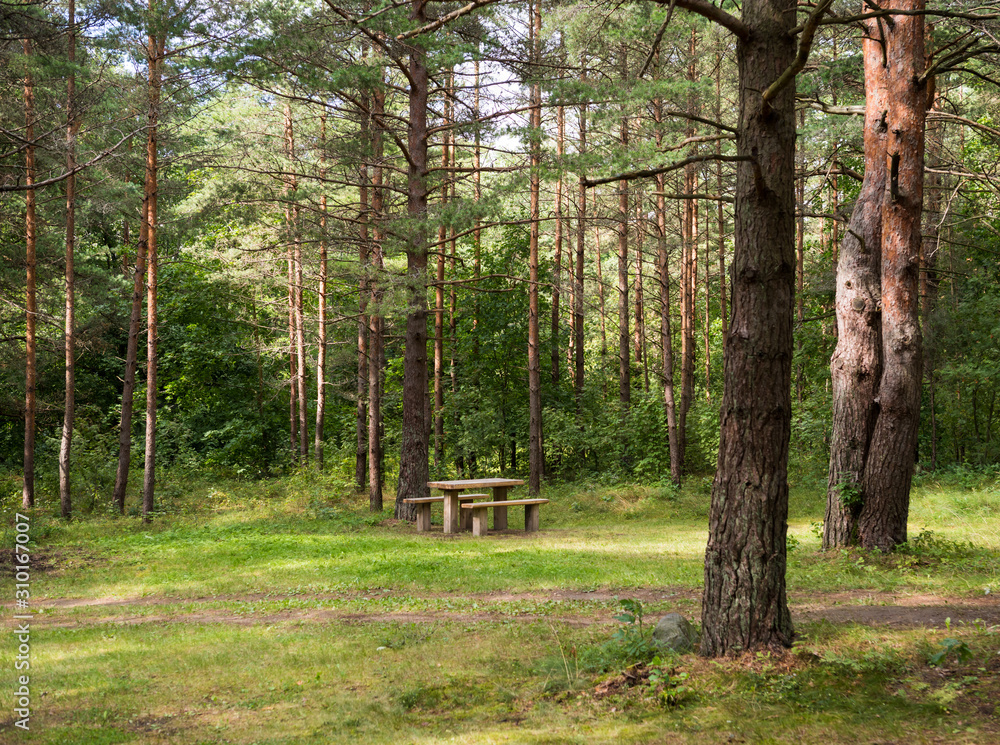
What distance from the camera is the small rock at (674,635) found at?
4703 mm

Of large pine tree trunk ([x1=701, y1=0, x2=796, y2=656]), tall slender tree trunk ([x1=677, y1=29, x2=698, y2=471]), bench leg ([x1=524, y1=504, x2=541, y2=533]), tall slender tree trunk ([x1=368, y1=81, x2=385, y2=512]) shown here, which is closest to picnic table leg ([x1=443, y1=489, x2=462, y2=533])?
bench leg ([x1=524, y1=504, x2=541, y2=533])

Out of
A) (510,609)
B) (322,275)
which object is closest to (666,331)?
(322,275)

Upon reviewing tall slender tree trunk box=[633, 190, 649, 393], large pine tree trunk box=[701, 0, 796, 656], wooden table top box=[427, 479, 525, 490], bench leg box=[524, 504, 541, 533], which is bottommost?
bench leg box=[524, 504, 541, 533]

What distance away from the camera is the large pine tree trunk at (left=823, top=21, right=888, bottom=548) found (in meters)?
8.40

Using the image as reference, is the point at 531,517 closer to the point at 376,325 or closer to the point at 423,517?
the point at 423,517

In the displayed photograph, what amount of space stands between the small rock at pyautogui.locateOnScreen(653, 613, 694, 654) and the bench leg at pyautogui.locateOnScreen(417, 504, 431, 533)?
321 inches

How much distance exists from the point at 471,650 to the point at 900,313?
605cm

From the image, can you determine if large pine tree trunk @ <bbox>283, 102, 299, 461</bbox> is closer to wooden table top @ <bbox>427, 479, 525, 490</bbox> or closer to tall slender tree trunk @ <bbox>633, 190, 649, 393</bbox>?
wooden table top @ <bbox>427, 479, 525, 490</bbox>

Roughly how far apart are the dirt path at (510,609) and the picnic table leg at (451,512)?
4481 mm

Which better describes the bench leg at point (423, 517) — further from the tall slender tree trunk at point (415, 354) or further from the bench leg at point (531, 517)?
the bench leg at point (531, 517)

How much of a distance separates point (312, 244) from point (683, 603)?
10353 mm

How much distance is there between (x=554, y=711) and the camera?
13.3 feet

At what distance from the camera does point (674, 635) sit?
4.77 meters

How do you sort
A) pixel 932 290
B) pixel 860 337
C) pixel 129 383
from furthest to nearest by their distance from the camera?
pixel 932 290, pixel 129 383, pixel 860 337
